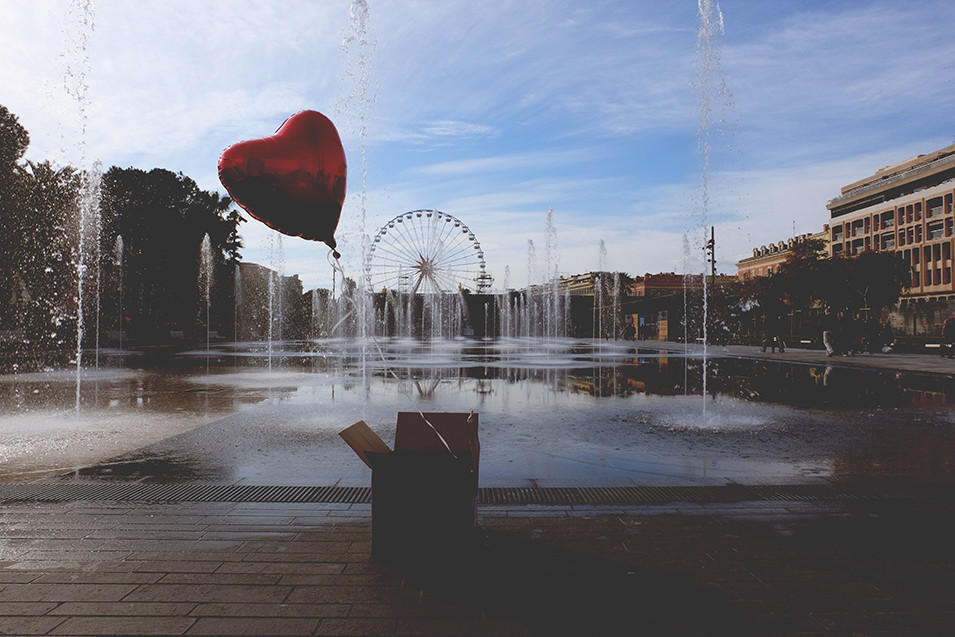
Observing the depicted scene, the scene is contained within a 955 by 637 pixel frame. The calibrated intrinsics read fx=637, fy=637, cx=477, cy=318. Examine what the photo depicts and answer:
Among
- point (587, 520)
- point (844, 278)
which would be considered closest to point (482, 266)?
point (844, 278)

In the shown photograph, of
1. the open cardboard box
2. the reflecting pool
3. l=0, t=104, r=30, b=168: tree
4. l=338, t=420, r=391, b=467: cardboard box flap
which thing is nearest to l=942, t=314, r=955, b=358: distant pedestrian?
the reflecting pool

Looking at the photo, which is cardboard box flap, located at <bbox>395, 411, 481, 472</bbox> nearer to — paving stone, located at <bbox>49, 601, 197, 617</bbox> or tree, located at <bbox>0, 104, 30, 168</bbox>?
paving stone, located at <bbox>49, 601, 197, 617</bbox>

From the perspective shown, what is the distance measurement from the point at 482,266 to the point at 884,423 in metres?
32.8

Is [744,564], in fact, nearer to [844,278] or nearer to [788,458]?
[788,458]

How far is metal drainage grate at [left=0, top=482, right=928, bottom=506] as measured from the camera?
5.29 meters

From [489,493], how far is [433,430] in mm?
1496

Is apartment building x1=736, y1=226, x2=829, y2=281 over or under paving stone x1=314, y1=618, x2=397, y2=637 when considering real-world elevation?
over

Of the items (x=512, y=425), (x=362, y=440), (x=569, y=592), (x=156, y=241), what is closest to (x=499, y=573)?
(x=569, y=592)

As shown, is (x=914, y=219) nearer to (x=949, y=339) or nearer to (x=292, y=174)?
(x=949, y=339)

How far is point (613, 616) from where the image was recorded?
10.2 ft

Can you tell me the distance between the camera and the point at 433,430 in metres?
4.26

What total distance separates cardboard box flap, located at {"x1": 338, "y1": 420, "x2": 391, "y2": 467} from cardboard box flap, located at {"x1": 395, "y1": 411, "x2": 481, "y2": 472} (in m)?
0.27

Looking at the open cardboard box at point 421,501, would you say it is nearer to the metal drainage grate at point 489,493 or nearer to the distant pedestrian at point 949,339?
the metal drainage grate at point 489,493

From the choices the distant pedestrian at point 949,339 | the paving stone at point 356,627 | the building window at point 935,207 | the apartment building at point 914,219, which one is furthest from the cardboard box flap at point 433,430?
the building window at point 935,207
